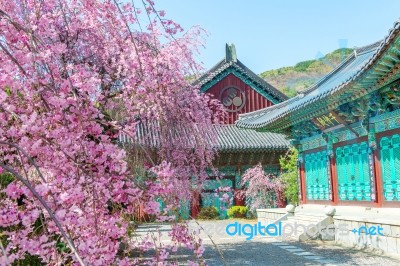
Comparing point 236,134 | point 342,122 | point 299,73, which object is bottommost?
point 342,122

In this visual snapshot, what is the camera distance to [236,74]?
25.7m

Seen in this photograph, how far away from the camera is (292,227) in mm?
13719

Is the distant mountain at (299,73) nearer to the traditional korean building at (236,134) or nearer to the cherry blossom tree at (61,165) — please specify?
the traditional korean building at (236,134)

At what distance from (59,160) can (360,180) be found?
10.3 meters

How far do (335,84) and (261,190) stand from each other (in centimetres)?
1157

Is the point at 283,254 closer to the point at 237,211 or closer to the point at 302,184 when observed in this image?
the point at 302,184

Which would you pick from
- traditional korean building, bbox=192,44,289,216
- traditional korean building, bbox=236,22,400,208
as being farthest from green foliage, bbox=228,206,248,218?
traditional korean building, bbox=236,22,400,208

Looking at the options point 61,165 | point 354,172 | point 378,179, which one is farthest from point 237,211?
point 61,165

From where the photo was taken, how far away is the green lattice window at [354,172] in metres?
11.6

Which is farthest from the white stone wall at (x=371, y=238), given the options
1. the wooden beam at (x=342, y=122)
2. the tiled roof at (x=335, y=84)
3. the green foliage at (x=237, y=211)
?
the green foliage at (x=237, y=211)

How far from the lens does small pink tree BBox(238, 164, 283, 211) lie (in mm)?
22094

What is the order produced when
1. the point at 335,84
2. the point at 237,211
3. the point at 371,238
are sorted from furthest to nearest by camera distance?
the point at 237,211 < the point at 335,84 < the point at 371,238

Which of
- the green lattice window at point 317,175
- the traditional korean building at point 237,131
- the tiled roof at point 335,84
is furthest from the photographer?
the traditional korean building at point 237,131

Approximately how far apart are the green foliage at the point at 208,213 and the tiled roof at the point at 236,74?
642 cm
